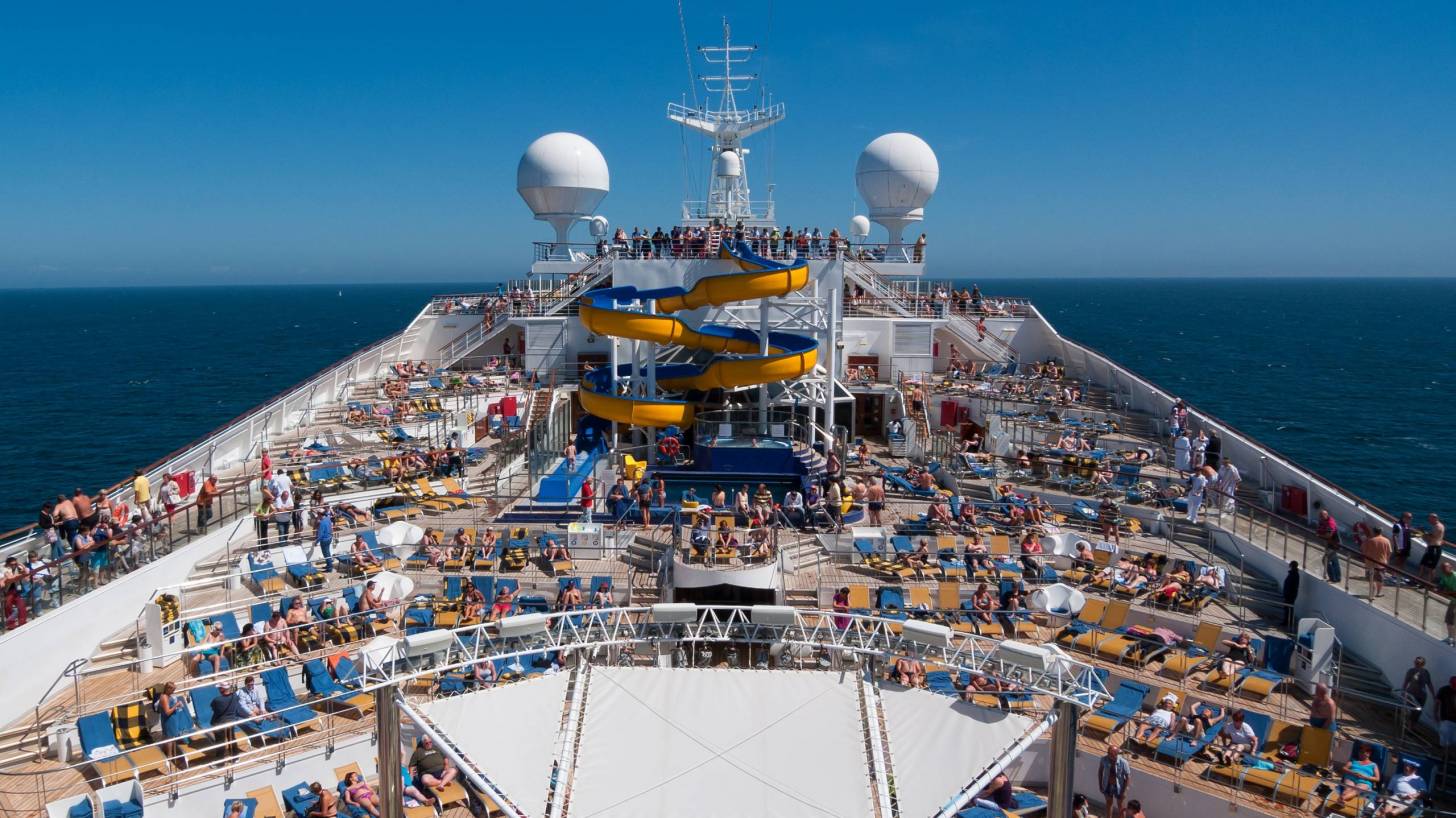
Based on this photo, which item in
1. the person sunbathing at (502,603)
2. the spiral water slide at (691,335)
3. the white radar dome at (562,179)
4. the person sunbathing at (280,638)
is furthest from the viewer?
the white radar dome at (562,179)

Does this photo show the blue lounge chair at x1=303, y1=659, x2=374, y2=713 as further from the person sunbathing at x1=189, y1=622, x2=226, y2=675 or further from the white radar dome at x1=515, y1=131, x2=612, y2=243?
the white radar dome at x1=515, y1=131, x2=612, y2=243

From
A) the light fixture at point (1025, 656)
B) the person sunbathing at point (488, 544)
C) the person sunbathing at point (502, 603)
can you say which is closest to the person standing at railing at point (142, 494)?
the person sunbathing at point (488, 544)

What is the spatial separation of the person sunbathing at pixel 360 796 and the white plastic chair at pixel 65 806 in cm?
242

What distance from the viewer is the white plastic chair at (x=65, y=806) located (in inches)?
394

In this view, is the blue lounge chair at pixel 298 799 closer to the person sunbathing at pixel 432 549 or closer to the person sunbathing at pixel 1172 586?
the person sunbathing at pixel 432 549

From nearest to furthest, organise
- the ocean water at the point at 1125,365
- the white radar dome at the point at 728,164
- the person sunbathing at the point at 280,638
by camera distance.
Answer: the person sunbathing at the point at 280,638, the white radar dome at the point at 728,164, the ocean water at the point at 1125,365

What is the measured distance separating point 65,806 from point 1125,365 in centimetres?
7733

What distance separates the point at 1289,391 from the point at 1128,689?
5795cm

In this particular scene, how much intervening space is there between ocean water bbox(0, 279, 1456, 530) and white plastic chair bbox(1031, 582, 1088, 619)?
25706mm

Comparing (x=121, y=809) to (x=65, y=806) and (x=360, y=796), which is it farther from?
(x=360, y=796)

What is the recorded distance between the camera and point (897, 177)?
124 feet

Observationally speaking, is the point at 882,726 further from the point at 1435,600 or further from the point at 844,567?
the point at 1435,600

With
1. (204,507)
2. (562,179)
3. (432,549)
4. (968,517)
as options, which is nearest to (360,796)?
(432,549)

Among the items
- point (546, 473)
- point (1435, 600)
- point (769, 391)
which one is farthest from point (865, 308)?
point (1435, 600)
